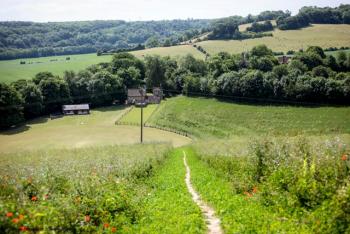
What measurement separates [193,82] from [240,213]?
80139 mm

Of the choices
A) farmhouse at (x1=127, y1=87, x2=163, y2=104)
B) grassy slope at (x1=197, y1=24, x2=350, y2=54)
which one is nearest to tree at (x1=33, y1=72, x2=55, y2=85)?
farmhouse at (x1=127, y1=87, x2=163, y2=104)

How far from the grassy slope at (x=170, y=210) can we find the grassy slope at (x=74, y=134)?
1500 inches

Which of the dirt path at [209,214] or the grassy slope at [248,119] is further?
the grassy slope at [248,119]

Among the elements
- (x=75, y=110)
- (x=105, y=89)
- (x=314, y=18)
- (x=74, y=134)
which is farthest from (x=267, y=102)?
(x=314, y=18)

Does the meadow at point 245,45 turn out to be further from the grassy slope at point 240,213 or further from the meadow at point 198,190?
the grassy slope at point 240,213

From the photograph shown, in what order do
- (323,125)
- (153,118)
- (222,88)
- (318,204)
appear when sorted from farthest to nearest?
(222,88), (153,118), (323,125), (318,204)

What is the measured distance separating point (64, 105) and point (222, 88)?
39.3 meters

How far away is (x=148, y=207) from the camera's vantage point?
51.3 ft

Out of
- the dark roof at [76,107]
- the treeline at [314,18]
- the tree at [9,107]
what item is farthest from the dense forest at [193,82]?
the treeline at [314,18]

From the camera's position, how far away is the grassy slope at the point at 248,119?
64625 mm

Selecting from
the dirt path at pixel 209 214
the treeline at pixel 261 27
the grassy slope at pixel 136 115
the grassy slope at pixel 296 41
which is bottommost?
the grassy slope at pixel 136 115

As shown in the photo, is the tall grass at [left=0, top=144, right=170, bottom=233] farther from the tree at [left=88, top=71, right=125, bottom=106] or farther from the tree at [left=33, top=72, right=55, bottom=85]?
the tree at [left=33, top=72, right=55, bottom=85]

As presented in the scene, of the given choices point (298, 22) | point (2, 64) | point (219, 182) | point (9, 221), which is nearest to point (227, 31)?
point (298, 22)

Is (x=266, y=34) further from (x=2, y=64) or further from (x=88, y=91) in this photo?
(x=2, y=64)
